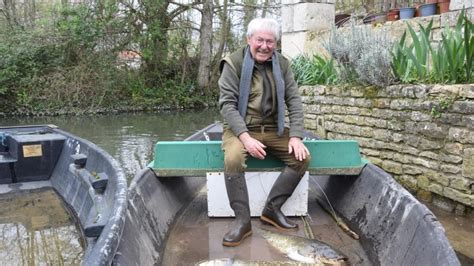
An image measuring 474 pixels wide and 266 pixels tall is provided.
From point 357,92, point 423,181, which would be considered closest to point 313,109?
point 357,92

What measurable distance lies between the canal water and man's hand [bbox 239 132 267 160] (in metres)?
1.89

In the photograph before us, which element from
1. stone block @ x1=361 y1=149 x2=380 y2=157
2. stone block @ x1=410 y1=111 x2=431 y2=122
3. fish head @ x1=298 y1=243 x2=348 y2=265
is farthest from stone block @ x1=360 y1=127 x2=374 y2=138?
fish head @ x1=298 y1=243 x2=348 y2=265

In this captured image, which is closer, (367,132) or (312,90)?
(367,132)

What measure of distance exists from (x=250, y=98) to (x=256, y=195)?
722mm

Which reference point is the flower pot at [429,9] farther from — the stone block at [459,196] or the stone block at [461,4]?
the stone block at [459,196]

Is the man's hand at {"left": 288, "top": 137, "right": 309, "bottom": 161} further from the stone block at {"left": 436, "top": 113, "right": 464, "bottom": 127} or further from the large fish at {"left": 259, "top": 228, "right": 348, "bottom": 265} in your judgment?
the stone block at {"left": 436, "top": 113, "right": 464, "bottom": 127}

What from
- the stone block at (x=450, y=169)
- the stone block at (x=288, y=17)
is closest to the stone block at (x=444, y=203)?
the stone block at (x=450, y=169)

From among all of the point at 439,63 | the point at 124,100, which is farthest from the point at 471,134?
the point at 124,100

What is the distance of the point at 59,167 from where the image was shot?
556 centimetres

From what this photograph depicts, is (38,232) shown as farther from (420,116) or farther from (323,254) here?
(420,116)

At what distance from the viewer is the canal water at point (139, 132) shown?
4.11 meters

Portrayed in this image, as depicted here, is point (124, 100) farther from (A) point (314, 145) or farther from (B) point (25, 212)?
(A) point (314, 145)

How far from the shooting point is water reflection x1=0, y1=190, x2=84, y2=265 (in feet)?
12.6

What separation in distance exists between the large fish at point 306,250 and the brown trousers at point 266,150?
1.63ft
